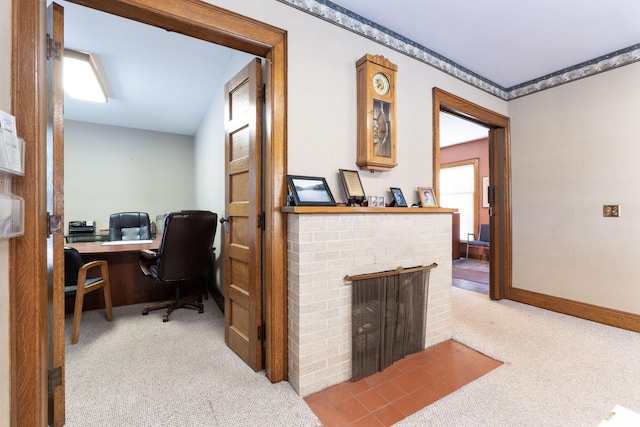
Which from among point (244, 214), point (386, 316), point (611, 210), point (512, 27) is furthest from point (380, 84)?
point (611, 210)

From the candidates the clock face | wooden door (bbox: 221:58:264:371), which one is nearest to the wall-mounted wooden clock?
the clock face

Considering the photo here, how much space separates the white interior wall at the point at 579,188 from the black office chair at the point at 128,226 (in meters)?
5.31

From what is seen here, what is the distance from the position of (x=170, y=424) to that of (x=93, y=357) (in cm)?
114

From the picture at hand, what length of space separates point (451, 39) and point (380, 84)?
0.90m

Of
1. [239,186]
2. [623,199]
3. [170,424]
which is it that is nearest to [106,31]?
[239,186]

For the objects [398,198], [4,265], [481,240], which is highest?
[398,198]

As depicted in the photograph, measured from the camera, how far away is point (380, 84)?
212 cm

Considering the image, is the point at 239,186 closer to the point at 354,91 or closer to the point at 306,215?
the point at 306,215

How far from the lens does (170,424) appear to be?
4.75 ft

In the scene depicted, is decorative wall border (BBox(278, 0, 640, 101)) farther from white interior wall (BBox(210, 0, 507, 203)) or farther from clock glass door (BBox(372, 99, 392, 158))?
clock glass door (BBox(372, 99, 392, 158))

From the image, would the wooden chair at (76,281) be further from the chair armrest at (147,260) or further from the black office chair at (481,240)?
the black office chair at (481,240)

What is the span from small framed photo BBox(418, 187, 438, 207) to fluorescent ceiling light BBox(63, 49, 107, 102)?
132 inches

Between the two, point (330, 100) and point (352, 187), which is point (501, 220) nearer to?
point (352, 187)

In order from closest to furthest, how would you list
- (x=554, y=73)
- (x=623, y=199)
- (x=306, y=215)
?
(x=306, y=215)
(x=623, y=199)
(x=554, y=73)
